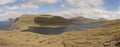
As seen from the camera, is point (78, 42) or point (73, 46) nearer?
point (73, 46)

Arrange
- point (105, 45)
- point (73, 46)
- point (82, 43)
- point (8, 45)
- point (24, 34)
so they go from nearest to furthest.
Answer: point (105, 45) < point (8, 45) < point (73, 46) < point (82, 43) < point (24, 34)

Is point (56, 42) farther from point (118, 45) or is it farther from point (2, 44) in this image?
point (118, 45)

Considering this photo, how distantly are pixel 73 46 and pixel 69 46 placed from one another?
197 centimetres

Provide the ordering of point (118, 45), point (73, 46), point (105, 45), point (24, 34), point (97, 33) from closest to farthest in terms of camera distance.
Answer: point (118, 45) → point (105, 45) → point (73, 46) → point (24, 34) → point (97, 33)

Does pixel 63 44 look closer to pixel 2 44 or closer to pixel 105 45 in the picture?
pixel 2 44

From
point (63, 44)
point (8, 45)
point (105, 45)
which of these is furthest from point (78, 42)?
point (105, 45)

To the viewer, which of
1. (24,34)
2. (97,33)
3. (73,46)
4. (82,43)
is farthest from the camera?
(97,33)

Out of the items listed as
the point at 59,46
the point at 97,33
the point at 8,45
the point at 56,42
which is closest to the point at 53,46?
the point at 59,46

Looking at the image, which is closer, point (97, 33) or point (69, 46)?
Answer: point (69, 46)

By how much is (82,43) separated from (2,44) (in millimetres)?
42110

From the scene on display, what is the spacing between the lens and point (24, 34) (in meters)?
162

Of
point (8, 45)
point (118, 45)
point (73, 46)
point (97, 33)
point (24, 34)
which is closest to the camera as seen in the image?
point (118, 45)

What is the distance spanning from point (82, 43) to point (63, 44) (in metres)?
11.7

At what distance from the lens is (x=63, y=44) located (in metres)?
124
